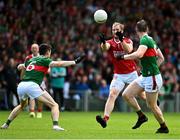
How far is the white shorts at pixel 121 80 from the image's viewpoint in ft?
59.2

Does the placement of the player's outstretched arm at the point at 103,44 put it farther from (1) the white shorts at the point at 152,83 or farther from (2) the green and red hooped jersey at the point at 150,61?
(1) the white shorts at the point at 152,83

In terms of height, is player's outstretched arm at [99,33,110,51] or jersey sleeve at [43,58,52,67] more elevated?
player's outstretched arm at [99,33,110,51]

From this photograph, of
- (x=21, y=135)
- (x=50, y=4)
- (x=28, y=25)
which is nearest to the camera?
(x=21, y=135)

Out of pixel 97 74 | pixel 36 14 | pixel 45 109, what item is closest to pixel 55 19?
pixel 36 14

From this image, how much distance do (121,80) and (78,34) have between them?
55.1 ft

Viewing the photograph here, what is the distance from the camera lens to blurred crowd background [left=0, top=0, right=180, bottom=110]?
31.1m

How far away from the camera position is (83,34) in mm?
35031

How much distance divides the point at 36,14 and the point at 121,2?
5535 mm

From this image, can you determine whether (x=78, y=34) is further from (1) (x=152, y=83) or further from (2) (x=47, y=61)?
(1) (x=152, y=83)

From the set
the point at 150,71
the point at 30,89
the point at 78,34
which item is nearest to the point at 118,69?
the point at 150,71

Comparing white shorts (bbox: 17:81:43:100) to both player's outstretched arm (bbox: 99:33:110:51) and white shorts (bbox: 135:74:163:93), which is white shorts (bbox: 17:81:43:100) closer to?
player's outstretched arm (bbox: 99:33:110:51)

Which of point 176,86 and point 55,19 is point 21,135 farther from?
point 55,19

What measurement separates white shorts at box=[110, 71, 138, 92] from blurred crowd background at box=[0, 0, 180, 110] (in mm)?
11332

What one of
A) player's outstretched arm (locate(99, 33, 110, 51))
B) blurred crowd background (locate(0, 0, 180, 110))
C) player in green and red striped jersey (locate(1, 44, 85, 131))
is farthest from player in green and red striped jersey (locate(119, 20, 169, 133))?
blurred crowd background (locate(0, 0, 180, 110))
